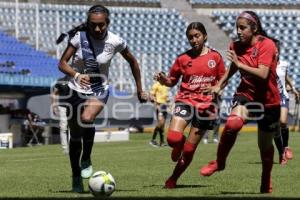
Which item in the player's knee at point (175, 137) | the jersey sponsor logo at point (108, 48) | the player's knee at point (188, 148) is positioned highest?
the jersey sponsor logo at point (108, 48)

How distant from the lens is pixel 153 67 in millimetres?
37156

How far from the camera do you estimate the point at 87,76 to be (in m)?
9.86

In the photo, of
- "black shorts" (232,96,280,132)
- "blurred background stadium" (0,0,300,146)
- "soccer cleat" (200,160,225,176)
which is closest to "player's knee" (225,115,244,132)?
"black shorts" (232,96,280,132)

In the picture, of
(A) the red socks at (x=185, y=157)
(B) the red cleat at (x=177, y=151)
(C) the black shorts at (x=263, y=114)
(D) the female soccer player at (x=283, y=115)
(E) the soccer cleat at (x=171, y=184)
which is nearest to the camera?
(C) the black shorts at (x=263, y=114)

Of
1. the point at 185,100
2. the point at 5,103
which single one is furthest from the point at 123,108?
the point at 185,100

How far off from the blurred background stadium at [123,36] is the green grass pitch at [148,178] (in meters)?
10.2

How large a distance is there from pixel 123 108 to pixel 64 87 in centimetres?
2391

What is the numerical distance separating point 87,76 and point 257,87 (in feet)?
6.10

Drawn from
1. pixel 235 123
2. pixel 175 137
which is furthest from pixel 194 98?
pixel 235 123

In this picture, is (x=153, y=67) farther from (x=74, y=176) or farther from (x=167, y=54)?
(x=74, y=176)

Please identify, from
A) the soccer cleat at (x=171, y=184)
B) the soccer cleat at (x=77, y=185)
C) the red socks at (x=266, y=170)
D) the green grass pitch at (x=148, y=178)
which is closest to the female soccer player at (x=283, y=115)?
the green grass pitch at (x=148, y=178)

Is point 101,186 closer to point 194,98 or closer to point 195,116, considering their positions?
point 195,116

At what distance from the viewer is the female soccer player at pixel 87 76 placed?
9.90 m

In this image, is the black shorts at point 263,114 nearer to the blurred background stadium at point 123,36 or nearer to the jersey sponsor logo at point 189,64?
the jersey sponsor logo at point 189,64
